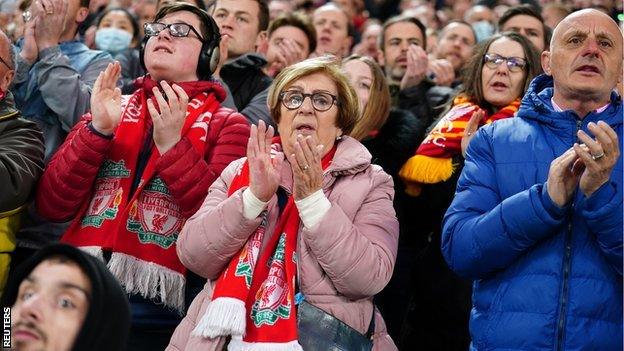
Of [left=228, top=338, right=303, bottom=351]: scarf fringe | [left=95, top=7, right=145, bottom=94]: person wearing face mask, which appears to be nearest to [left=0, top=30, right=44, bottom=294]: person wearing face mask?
[left=228, top=338, right=303, bottom=351]: scarf fringe

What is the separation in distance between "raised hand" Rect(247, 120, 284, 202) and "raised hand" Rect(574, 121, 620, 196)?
44.4 inches

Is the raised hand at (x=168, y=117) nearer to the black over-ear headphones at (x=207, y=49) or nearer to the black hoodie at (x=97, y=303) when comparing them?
the black over-ear headphones at (x=207, y=49)

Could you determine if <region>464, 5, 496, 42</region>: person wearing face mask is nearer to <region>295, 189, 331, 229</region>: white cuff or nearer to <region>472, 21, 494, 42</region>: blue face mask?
<region>472, 21, 494, 42</region>: blue face mask

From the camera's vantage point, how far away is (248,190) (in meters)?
4.09

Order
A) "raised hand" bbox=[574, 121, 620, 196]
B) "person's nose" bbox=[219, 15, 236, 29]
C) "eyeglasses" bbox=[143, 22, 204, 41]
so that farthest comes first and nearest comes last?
"person's nose" bbox=[219, 15, 236, 29]
"eyeglasses" bbox=[143, 22, 204, 41]
"raised hand" bbox=[574, 121, 620, 196]

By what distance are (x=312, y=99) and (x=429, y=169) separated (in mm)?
1050

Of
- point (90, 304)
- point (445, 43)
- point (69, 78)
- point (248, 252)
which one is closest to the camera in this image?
point (90, 304)

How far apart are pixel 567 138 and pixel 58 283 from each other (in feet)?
6.54

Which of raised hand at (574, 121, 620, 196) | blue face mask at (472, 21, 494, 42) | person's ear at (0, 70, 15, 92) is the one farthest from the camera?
blue face mask at (472, 21, 494, 42)

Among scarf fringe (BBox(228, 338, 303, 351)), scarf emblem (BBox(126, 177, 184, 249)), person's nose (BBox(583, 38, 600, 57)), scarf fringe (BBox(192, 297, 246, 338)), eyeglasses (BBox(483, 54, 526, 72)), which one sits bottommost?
scarf fringe (BBox(228, 338, 303, 351))

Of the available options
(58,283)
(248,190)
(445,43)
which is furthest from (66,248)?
(445,43)

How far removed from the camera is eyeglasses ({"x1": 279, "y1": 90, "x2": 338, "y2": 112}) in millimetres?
4449

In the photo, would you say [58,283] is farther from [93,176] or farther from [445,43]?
[445,43]

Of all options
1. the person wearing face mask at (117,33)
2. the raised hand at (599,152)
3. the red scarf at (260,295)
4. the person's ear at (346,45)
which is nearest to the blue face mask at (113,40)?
the person wearing face mask at (117,33)
